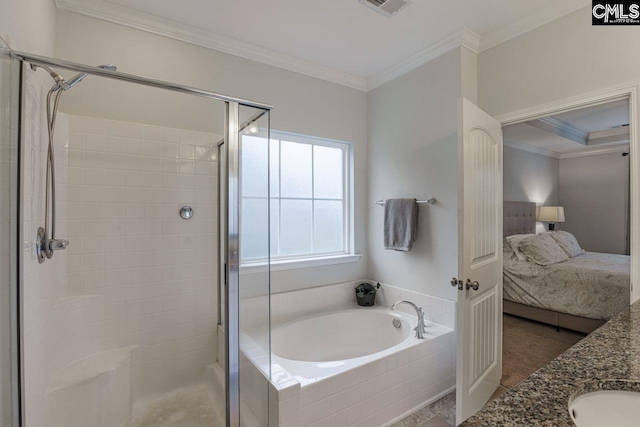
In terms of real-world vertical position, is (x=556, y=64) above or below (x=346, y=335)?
above

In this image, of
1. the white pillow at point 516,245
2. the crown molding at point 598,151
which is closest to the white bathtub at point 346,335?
the white pillow at point 516,245

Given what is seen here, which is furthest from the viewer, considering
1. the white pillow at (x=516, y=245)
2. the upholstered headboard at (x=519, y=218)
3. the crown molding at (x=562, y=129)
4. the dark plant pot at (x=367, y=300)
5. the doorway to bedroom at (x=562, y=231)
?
the upholstered headboard at (x=519, y=218)

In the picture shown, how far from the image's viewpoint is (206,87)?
7.14 feet

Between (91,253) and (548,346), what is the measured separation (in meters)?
3.97

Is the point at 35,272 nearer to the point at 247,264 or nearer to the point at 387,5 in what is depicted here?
the point at 247,264

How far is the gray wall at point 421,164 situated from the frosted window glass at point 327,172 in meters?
0.32

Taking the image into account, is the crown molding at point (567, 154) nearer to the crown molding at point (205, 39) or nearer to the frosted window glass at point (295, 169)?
the crown molding at point (205, 39)

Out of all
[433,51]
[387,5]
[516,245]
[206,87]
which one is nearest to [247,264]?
[206,87]

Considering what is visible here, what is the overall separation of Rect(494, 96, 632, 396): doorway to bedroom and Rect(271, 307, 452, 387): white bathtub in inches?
27.9

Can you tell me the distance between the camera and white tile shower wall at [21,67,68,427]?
1.24 m

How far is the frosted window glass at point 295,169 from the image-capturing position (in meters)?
2.59

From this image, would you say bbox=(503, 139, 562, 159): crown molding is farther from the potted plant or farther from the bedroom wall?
the potted plant

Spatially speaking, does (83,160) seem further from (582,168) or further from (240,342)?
(582,168)

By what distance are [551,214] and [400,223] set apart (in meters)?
3.99
